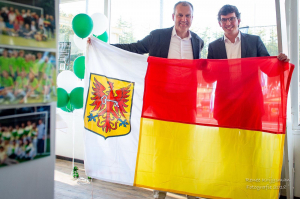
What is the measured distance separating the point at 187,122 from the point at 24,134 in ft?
4.39

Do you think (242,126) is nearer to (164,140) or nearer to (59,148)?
(164,140)

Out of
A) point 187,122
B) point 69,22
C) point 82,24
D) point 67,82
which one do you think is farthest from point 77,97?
point 69,22

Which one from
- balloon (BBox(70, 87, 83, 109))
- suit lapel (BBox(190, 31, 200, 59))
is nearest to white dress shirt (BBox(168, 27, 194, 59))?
suit lapel (BBox(190, 31, 200, 59))

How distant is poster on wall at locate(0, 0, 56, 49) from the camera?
2.50 ft

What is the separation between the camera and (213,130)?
1924 millimetres

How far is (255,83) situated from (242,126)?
13.1 inches

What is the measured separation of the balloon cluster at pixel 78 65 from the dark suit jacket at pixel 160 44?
56 centimetres

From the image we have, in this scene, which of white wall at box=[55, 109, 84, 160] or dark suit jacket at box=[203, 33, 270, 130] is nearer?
dark suit jacket at box=[203, 33, 270, 130]

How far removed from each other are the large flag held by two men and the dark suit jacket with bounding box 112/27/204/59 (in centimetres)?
18

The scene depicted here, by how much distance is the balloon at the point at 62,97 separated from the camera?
2599mm

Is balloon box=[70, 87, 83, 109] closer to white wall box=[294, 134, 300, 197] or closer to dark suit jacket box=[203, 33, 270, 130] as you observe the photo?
dark suit jacket box=[203, 33, 270, 130]

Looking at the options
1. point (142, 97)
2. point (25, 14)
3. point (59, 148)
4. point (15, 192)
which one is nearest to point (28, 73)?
point (25, 14)

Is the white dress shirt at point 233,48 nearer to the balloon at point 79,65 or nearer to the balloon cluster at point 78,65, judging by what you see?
the balloon cluster at point 78,65

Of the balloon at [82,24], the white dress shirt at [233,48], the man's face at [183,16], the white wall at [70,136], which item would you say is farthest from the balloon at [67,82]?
the white dress shirt at [233,48]
